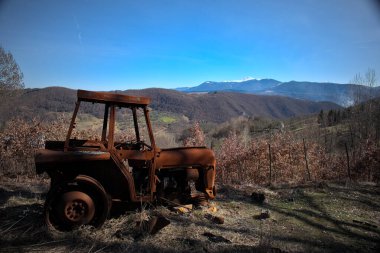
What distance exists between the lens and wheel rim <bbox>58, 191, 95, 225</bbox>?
5234 millimetres

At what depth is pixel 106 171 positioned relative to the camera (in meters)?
5.66

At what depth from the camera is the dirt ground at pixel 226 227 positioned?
191 inches

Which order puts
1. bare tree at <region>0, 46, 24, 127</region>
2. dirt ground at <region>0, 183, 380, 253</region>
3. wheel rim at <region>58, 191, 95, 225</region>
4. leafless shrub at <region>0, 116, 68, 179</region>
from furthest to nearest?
bare tree at <region>0, 46, 24, 127</region>, leafless shrub at <region>0, 116, 68, 179</region>, wheel rim at <region>58, 191, 95, 225</region>, dirt ground at <region>0, 183, 380, 253</region>

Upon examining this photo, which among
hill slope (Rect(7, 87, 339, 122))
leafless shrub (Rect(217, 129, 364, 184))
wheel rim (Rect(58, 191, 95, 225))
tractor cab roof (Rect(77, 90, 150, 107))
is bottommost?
leafless shrub (Rect(217, 129, 364, 184))

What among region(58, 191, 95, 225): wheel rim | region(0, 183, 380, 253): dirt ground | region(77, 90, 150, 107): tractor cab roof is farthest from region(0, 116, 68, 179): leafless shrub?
region(77, 90, 150, 107): tractor cab roof

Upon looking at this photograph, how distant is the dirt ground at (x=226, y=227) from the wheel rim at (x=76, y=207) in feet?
0.61

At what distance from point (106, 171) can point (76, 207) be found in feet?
2.38

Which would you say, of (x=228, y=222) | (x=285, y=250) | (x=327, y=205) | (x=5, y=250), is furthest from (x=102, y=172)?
(x=327, y=205)

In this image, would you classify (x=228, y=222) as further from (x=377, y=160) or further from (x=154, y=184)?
(x=377, y=160)

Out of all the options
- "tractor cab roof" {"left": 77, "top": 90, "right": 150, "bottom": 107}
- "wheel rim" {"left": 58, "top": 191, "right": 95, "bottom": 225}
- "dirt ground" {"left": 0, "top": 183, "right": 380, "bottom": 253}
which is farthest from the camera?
"tractor cab roof" {"left": 77, "top": 90, "right": 150, "bottom": 107}

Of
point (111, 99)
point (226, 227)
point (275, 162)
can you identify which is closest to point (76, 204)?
point (111, 99)

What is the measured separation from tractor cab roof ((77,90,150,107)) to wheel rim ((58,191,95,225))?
1488 mm

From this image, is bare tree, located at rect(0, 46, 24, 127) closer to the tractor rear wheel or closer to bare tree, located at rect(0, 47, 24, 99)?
bare tree, located at rect(0, 47, 24, 99)

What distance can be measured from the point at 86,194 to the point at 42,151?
3.20ft
